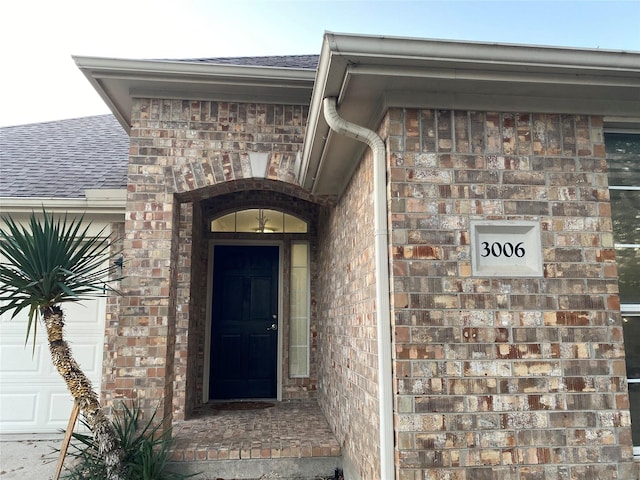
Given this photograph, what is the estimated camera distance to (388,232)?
2.52 m

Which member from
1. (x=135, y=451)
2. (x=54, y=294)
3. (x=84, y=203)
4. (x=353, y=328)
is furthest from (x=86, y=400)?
(x=84, y=203)

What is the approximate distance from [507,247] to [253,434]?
2.87m

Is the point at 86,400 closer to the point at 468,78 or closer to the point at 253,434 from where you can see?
the point at 253,434

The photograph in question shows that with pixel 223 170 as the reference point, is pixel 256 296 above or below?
below

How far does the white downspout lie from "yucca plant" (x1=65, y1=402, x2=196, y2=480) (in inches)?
65.6

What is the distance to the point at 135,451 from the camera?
11.2ft

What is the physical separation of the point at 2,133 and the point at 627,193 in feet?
27.5

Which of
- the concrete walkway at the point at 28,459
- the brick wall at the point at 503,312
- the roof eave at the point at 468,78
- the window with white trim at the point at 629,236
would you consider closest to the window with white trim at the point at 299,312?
the concrete walkway at the point at 28,459

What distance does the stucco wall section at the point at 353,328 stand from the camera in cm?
281

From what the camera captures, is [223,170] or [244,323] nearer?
[223,170]

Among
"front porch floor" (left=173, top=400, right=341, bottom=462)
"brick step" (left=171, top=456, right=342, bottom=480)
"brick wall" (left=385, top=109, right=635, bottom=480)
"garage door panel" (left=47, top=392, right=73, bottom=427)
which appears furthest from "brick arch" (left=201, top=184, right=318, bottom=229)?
"brick wall" (left=385, top=109, right=635, bottom=480)

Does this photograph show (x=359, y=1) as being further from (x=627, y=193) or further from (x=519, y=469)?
(x=519, y=469)

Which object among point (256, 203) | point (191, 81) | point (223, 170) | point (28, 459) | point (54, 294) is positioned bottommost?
point (28, 459)

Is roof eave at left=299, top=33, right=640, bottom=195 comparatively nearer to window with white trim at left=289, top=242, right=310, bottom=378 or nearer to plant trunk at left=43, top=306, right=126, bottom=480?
plant trunk at left=43, top=306, right=126, bottom=480
